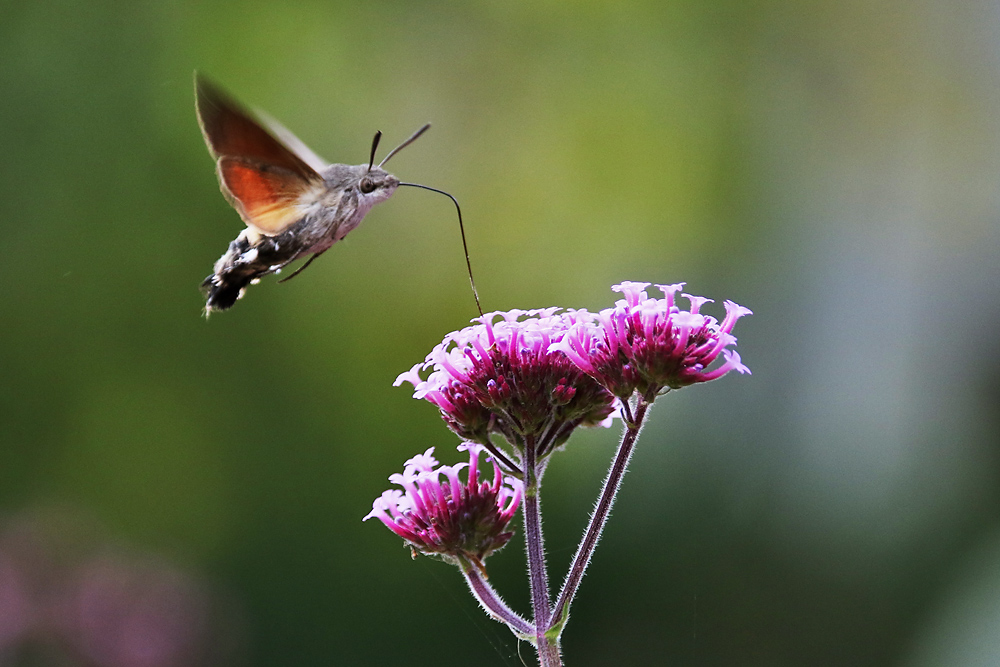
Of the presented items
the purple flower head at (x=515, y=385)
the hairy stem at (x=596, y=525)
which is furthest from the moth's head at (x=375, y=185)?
the hairy stem at (x=596, y=525)

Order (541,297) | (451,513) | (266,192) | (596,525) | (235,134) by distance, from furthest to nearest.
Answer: (541,297)
(266,192)
(235,134)
(451,513)
(596,525)

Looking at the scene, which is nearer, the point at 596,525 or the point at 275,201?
the point at 596,525

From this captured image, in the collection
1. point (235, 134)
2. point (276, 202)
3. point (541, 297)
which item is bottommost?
point (541, 297)

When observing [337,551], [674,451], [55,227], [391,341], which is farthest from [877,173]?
[55,227]

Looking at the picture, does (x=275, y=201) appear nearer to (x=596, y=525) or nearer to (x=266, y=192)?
(x=266, y=192)

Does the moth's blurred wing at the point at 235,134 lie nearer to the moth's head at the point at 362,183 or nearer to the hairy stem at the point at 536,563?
the moth's head at the point at 362,183

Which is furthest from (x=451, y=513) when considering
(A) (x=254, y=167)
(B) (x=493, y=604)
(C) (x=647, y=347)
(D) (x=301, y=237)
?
(A) (x=254, y=167)

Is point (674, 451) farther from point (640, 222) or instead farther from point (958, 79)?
point (958, 79)
